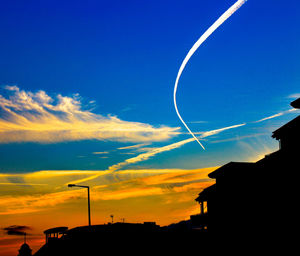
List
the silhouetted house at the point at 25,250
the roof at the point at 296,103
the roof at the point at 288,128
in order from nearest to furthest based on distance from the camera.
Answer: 1. the roof at the point at 296,103
2. the roof at the point at 288,128
3. the silhouetted house at the point at 25,250

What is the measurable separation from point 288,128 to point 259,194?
8803mm

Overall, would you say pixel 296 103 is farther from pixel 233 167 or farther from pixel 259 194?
pixel 259 194

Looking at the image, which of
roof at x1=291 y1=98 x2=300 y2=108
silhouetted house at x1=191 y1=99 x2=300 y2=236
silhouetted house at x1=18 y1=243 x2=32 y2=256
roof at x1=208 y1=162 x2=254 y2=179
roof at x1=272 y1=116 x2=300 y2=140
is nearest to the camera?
silhouetted house at x1=191 y1=99 x2=300 y2=236

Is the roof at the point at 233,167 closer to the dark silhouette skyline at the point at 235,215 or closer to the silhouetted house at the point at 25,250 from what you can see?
the dark silhouette skyline at the point at 235,215

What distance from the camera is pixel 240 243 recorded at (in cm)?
2384

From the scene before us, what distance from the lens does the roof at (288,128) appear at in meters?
27.5

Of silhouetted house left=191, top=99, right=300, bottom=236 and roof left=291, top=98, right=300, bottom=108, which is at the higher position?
roof left=291, top=98, right=300, bottom=108

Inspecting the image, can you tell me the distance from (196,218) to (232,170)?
8.61 meters

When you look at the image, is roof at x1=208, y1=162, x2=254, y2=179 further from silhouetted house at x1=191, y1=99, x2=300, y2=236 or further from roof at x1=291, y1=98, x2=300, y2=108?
roof at x1=291, y1=98, x2=300, y2=108

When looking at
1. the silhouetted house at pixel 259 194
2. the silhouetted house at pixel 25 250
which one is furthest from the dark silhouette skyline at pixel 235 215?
the silhouetted house at pixel 25 250

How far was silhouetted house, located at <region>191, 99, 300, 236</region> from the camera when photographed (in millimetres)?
20844

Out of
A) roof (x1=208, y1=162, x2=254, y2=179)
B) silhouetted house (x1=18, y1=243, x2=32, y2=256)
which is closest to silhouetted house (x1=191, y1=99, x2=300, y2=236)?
roof (x1=208, y1=162, x2=254, y2=179)

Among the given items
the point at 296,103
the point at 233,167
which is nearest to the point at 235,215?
the point at 233,167

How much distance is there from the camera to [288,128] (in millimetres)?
29078
